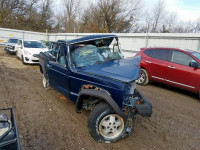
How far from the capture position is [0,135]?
4.61ft

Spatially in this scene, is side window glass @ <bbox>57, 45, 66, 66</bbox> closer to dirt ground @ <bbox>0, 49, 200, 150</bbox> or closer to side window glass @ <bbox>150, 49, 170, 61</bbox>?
dirt ground @ <bbox>0, 49, 200, 150</bbox>

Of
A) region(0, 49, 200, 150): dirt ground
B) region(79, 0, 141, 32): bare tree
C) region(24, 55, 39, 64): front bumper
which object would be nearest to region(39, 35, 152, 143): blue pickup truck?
region(0, 49, 200, 150): dirt ground

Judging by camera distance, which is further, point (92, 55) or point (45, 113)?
point (45, 113)

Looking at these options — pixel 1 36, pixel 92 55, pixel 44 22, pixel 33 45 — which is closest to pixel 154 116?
pixel 92 55

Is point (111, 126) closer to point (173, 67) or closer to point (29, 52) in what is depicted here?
point (173, 67)

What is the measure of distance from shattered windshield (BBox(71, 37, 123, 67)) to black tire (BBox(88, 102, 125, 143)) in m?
1.07

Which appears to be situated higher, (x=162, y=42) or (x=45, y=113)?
(x=162, y=42)

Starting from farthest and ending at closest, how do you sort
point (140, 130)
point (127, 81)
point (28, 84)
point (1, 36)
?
point (1, 36)
point (28, 84)
point (140, 130)
point (127, 81)

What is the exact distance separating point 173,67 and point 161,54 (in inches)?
33.5

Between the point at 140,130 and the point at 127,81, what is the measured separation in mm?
1414

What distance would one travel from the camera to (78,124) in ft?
10.7

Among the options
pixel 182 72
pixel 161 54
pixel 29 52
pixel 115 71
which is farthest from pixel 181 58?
pixel 29 52

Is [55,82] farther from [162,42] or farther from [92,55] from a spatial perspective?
[162,42]

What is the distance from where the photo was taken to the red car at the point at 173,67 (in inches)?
197
